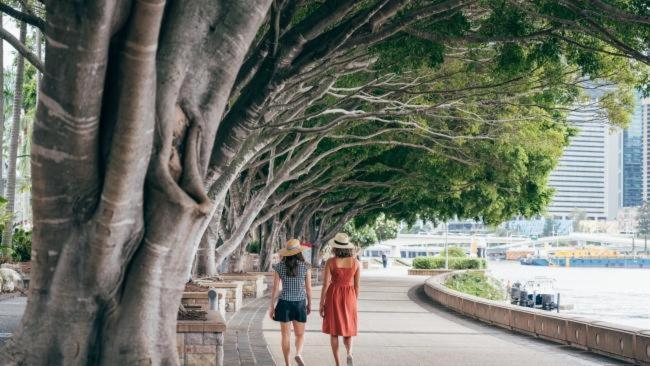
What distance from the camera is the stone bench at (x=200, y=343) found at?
930 centimetres

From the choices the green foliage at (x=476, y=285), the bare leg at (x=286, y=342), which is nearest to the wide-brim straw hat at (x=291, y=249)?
the bare leg at (x=286, y=342)

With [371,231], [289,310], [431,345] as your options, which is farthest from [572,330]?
[371,231]

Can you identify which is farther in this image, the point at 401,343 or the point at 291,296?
the point at 401,343

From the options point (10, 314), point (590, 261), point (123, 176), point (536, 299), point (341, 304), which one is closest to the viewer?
point (123, 176)

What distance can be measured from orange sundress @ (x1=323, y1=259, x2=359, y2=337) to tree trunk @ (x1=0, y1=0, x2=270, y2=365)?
367 cm

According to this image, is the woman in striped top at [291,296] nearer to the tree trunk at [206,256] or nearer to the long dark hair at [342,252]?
the long dark hair at [342,252]

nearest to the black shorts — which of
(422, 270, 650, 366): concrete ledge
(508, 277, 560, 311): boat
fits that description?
(422, 270, 650, 366): concrete ledge

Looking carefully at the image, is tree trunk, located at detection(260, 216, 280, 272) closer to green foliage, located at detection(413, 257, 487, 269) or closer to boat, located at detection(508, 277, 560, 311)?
boat, located at detection(508, 277, 560, 311)

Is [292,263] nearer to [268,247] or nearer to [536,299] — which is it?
[268,247]

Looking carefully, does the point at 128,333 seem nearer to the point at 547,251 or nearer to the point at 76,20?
the point at 76,20

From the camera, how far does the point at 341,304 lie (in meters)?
9.90

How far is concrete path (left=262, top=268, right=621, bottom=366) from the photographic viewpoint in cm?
1195

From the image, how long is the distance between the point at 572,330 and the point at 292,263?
611cm

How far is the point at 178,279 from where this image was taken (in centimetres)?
638
